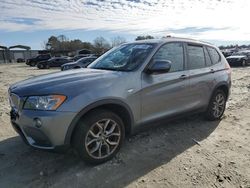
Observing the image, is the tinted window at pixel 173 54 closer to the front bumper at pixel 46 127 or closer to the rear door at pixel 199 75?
the rear door at pixel 199 75

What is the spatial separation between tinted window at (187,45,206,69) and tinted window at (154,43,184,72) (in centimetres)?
24

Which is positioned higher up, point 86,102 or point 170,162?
point 86,102

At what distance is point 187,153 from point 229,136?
1.22 metres

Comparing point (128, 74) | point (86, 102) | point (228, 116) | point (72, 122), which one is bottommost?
point (228, 116)

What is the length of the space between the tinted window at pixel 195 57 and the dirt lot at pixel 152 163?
1.25m

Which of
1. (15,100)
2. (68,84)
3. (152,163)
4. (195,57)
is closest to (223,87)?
(195,57)

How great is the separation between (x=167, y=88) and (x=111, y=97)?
115 centimetres

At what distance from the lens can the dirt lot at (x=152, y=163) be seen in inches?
132

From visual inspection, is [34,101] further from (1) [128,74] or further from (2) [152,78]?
(2) [152,78]

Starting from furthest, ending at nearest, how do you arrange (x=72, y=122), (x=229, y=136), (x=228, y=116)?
(x=228, y=116)
(x=229, y=136)
(x=72, y=122)

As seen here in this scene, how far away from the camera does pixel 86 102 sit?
3.38m

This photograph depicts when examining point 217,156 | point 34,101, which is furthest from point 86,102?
point 217,156

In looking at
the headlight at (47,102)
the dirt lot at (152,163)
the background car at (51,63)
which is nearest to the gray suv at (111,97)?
the headlight at (47,102)

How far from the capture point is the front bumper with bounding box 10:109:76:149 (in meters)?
3.22
